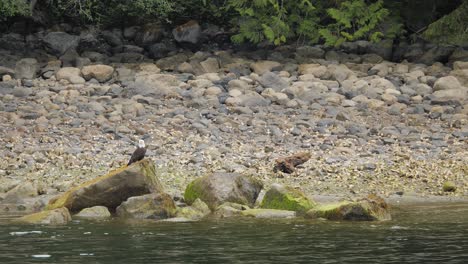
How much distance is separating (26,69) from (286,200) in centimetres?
1304

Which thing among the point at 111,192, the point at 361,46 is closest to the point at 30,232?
the point at 111,192

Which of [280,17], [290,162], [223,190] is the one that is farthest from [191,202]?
[280,17]

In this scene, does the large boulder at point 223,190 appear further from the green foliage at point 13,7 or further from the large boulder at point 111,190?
the green foliage at point 13,7

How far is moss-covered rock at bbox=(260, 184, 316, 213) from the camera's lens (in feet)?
46.1

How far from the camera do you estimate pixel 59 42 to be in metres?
27.4

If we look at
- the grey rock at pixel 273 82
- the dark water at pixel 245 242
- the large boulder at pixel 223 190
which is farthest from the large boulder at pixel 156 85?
the dark water at pixel 245 242

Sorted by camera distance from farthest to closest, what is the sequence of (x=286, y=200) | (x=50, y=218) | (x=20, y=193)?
(x=20, y=193)
(x=286, y=200)
(x=50, y=218)

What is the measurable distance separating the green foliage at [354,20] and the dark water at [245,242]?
48.0 feet

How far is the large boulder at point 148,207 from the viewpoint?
1370 centimetres

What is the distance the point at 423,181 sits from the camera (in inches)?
669

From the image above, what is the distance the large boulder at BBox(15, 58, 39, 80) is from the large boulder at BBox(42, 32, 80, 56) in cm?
170

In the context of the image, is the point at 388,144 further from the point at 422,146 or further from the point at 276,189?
the point at 276,189

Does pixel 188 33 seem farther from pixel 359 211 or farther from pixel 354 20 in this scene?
A: pixel 359 211

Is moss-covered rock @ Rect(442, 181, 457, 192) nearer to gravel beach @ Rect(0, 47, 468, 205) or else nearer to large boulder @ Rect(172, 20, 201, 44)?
gravel beach @ Rect(0, 47, 468, 205)
